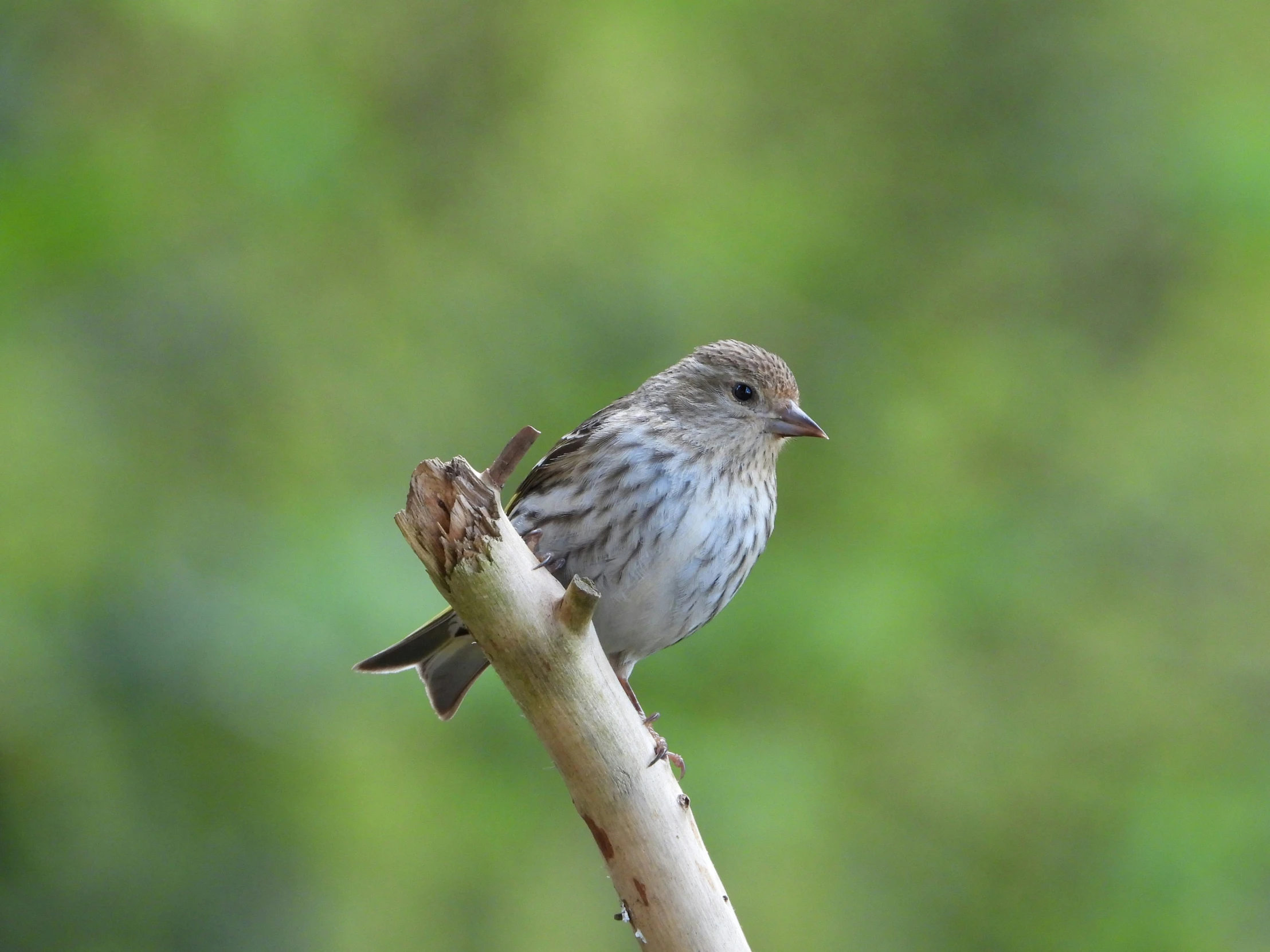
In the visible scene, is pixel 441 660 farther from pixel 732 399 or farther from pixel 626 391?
pixel 626 391

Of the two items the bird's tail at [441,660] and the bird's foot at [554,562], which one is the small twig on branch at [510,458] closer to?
the bird's foot at [554,562]

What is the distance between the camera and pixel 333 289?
708cm

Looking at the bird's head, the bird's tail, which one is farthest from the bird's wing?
the bird's tail

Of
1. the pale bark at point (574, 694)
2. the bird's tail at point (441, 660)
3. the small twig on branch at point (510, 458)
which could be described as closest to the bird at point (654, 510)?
the bird's tail at point (441, 660)

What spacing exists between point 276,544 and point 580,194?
278 centimetres

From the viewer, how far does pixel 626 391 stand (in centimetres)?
629

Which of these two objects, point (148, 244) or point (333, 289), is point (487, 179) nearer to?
point (333, 289)

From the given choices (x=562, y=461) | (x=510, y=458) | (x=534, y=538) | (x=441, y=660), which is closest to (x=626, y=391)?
(x=562, y=461)

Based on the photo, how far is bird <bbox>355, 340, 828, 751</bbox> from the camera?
13.1 ft

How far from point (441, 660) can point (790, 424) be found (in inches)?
51.6

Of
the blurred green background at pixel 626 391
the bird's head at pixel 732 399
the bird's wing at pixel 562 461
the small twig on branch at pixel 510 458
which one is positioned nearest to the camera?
the small twig on branch at pixel 510 458

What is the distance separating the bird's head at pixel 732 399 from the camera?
4.31 meters

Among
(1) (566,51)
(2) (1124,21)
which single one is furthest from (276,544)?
(2) (1124,21)

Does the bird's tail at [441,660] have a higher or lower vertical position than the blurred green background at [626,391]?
lower
